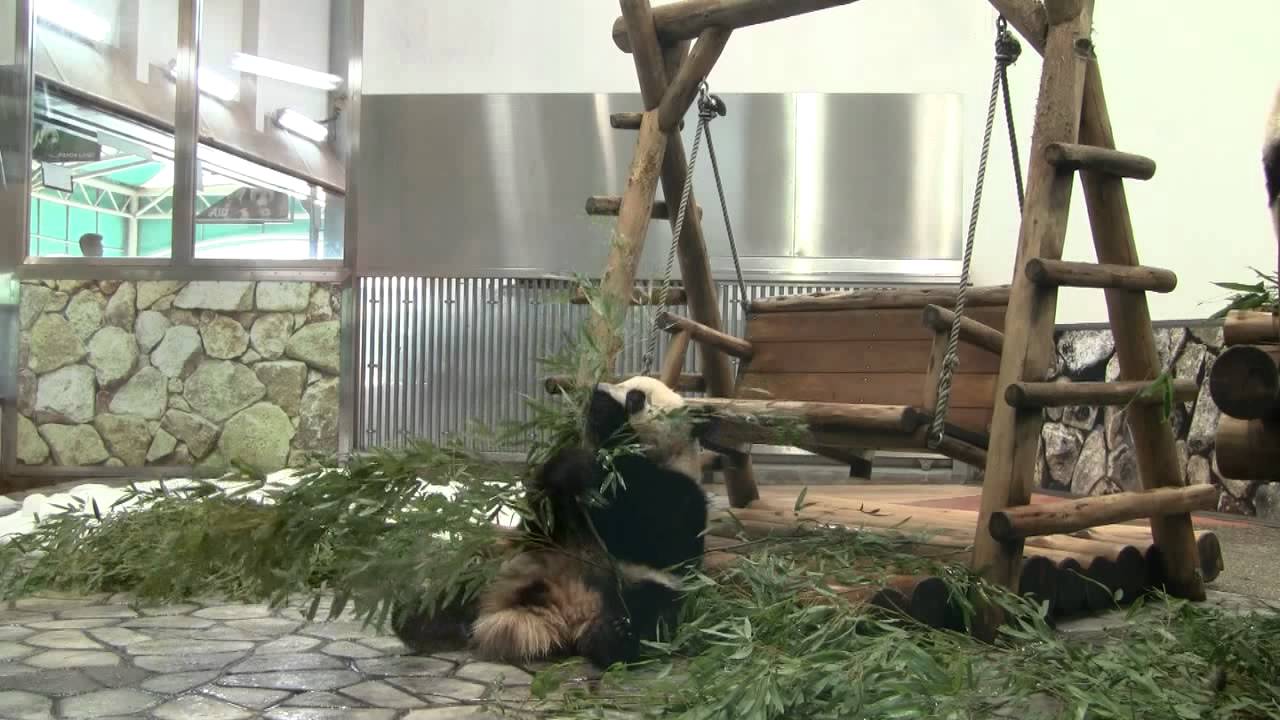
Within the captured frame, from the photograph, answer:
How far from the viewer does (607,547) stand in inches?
96.8

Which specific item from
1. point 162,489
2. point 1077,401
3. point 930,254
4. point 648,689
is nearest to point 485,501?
point 648,689

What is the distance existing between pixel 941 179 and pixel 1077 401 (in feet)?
14.5

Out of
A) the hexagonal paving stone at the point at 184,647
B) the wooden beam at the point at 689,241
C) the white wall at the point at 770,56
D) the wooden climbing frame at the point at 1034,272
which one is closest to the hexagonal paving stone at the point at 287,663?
the hexagonal paving stone at the point at 184,647

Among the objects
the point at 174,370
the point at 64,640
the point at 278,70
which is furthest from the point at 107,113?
the point at 64,640

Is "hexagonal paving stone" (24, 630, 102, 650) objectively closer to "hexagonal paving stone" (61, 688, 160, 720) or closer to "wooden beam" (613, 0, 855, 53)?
"hexagonal paving stone" (61, 688, 160, 720)

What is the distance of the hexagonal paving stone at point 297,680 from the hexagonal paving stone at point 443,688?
0.11 meters

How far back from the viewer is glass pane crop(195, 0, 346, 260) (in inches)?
267

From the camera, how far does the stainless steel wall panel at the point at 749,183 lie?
694cm

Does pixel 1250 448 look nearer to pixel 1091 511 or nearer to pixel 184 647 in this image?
pixel 1091 511

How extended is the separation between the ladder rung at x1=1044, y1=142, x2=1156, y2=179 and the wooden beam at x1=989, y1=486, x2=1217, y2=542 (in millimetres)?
861

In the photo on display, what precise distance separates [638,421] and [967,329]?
1.02 meters

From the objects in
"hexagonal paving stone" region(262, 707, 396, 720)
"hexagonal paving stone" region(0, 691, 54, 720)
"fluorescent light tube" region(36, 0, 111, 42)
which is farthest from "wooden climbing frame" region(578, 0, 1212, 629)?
"fluorescent light tube" region(36, 0, 111, 42)

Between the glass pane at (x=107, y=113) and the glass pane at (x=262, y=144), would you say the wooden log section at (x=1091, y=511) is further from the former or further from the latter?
the glass pane at (x=107, y=113)

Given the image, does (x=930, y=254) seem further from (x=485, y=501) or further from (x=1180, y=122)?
(x=485, y=501)
